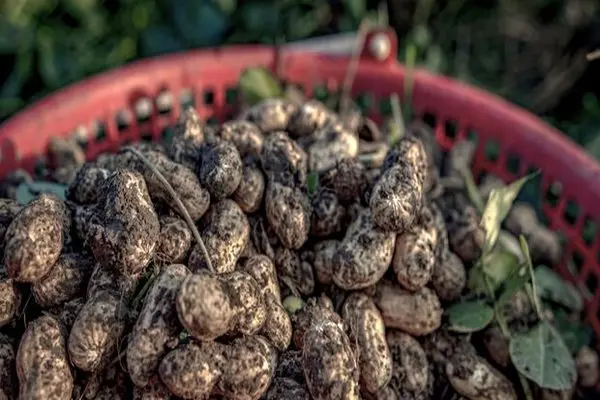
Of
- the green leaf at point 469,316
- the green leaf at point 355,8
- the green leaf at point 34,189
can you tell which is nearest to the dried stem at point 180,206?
the green leaf at point 34,189

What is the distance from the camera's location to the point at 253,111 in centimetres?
131

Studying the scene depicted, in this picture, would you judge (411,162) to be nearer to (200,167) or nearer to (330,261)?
(330,261)

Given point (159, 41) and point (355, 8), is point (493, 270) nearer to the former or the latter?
point (355, 8)

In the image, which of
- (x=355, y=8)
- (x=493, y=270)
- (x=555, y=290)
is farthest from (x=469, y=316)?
(x=355, y=8)

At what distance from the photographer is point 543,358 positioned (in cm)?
116

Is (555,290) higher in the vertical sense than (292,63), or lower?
lower

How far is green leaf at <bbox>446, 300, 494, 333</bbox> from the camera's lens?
111 centimetres

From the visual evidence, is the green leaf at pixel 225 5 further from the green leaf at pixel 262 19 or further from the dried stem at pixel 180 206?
the dried stem at pixel 180 206

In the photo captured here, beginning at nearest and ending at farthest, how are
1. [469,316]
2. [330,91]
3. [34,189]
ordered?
1. [469,316]
2. [34,189]
3. [330,91]

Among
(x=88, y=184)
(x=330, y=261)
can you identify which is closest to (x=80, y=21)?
(x=88, y=184)

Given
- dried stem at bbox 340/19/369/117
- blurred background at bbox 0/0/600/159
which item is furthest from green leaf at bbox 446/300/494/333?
blurred background at bbox 0/0/600/159

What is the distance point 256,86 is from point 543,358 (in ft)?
2.17

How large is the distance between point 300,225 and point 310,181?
9 cm

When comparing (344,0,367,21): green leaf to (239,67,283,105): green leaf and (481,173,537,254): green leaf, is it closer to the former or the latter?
(239,67,283,105): green leaf
